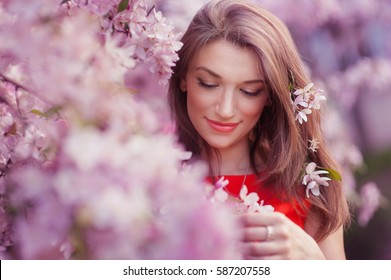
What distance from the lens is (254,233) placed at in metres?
0.98

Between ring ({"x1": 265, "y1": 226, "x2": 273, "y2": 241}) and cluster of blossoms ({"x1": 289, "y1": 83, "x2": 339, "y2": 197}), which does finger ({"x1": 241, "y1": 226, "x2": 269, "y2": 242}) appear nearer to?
ring ({"x1": 265, "y1": 226, "x2": 273, "y2": 241})

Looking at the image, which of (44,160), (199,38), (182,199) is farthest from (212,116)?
(182,199)

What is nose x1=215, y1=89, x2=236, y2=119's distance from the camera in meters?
1.27

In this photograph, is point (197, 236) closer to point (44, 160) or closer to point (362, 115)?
point (44, 160)

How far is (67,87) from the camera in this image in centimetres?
77

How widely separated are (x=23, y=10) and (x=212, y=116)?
566mm

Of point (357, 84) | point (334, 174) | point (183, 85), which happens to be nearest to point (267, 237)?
point (334, 174)

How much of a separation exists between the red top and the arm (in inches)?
12.7

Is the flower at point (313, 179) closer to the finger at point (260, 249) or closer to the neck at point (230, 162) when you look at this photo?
the neck at point (230, 162)

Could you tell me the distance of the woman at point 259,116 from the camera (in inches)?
51.5

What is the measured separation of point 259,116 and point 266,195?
229 millimetres

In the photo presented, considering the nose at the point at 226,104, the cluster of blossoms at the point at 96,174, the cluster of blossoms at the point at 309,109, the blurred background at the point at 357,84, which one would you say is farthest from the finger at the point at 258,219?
the blurred background at the point at 357,84

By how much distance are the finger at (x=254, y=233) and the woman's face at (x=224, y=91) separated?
35cm

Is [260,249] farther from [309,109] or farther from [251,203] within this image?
[309,109]
